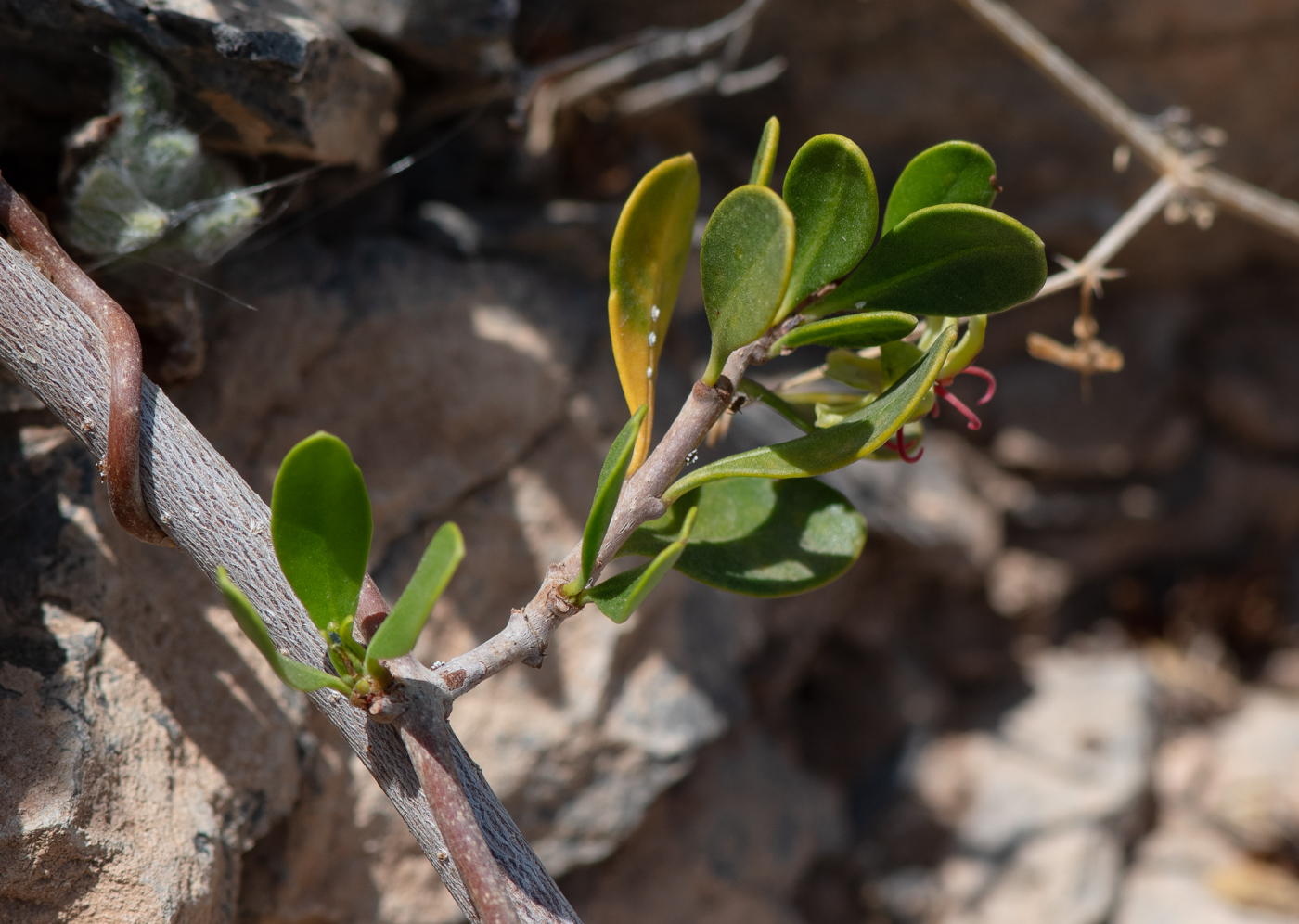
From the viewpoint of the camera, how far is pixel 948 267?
78cm

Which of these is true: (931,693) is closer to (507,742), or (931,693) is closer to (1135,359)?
(1135,359)

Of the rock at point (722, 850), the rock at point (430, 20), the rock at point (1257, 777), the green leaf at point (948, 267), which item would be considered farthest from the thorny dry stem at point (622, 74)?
the rock at point (1257, 777)

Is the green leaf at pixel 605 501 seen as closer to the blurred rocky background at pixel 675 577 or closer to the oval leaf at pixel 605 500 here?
the oval leaf at pixel 605 500

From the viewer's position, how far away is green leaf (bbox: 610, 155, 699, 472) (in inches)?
31.0

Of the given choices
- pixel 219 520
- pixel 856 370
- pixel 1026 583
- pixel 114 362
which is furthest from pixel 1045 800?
pixel 114 362

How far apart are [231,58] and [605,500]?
76cm

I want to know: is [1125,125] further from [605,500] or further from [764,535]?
[605,500]

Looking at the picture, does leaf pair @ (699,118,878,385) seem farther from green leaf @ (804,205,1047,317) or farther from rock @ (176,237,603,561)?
rock @ (176,237,603,561)

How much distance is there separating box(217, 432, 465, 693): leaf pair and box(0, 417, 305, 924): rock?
389 mm

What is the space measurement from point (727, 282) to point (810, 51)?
137 cm

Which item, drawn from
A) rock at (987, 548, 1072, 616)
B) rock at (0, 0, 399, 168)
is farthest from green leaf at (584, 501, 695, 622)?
rock at (987, 548, 1072, 616)

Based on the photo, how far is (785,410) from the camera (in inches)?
34.5

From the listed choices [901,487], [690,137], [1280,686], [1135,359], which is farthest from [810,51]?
[1280,686]

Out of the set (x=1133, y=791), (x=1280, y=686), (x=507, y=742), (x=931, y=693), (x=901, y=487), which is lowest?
(x=1280, y=686)
